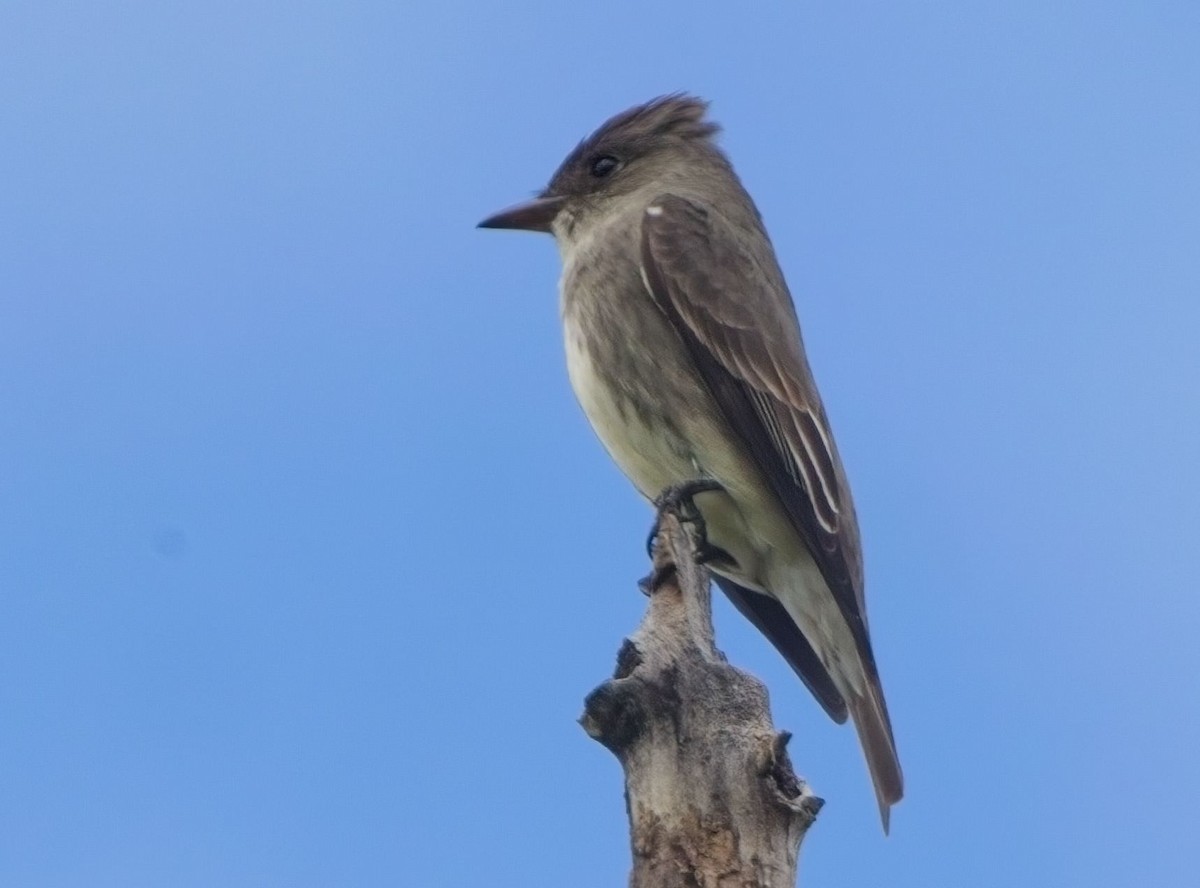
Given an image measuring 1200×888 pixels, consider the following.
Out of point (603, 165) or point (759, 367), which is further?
point (603, 165)

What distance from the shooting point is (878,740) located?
557 cm

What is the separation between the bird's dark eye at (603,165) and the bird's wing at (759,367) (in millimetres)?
576

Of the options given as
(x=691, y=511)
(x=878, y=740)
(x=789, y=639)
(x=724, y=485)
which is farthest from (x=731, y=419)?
(x=878, y=740)

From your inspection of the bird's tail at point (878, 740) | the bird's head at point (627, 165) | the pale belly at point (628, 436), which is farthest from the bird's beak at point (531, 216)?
the bird's tail at point (878, 740)

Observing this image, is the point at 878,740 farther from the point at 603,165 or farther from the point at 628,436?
the point at 603,165

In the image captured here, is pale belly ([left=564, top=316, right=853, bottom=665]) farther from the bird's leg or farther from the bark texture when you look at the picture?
the bark texture

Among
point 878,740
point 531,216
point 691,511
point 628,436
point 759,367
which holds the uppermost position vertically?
point 531,216

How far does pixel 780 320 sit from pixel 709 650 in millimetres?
3000

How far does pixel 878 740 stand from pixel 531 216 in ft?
9.69

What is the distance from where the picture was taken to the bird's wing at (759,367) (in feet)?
20.0

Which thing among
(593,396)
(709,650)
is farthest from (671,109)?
(709,650)

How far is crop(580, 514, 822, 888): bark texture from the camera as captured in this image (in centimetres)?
363

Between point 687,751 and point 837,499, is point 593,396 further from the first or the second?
point 687,751

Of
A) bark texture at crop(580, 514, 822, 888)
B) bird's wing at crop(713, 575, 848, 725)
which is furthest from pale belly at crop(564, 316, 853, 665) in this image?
bark texture at crop(580, 514, 822, 888)
